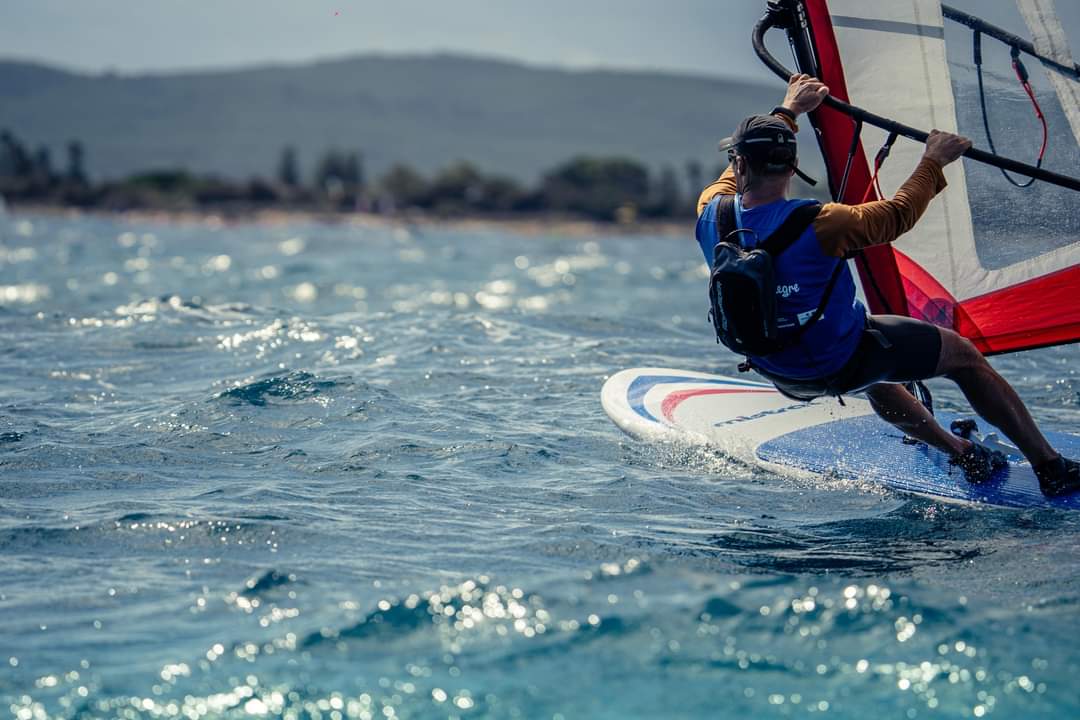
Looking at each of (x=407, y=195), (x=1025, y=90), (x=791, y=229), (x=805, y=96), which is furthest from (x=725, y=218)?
(x=407, y=195)

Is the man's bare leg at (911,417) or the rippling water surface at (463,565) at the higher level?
the man's bare leg at (911,417)

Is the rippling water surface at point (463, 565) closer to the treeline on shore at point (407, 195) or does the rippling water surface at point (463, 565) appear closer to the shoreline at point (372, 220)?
the shoreline at point (372, 220)

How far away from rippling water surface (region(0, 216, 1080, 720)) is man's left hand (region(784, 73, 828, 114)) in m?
1.78

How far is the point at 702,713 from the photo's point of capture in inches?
127

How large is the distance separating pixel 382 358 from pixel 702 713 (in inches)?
237

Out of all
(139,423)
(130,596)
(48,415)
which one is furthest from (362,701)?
(48,415)

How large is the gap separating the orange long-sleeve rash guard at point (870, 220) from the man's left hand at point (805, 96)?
2.19 feet

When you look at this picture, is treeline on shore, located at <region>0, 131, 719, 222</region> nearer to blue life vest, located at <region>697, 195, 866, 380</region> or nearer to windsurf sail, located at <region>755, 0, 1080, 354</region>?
windsurf sail, located at <region>755, 0, 1080, 354</region>

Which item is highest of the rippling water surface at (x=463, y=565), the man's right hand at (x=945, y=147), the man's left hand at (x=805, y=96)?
the man's left hand at (x=805, y=96)

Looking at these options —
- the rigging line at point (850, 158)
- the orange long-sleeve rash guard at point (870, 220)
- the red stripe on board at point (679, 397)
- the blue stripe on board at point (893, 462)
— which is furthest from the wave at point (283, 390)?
the orange long-sleeve rash guard at point (870, 220)

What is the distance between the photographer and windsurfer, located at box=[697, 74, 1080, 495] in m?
4.80

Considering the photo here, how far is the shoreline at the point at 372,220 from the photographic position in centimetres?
8269

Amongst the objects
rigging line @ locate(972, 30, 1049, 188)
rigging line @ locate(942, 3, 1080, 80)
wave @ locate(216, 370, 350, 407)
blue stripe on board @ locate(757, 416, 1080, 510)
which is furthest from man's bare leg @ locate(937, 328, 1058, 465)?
wave @ locate(216, 370, 350, 407)

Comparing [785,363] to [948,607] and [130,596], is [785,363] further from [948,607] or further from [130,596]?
[130,596]
